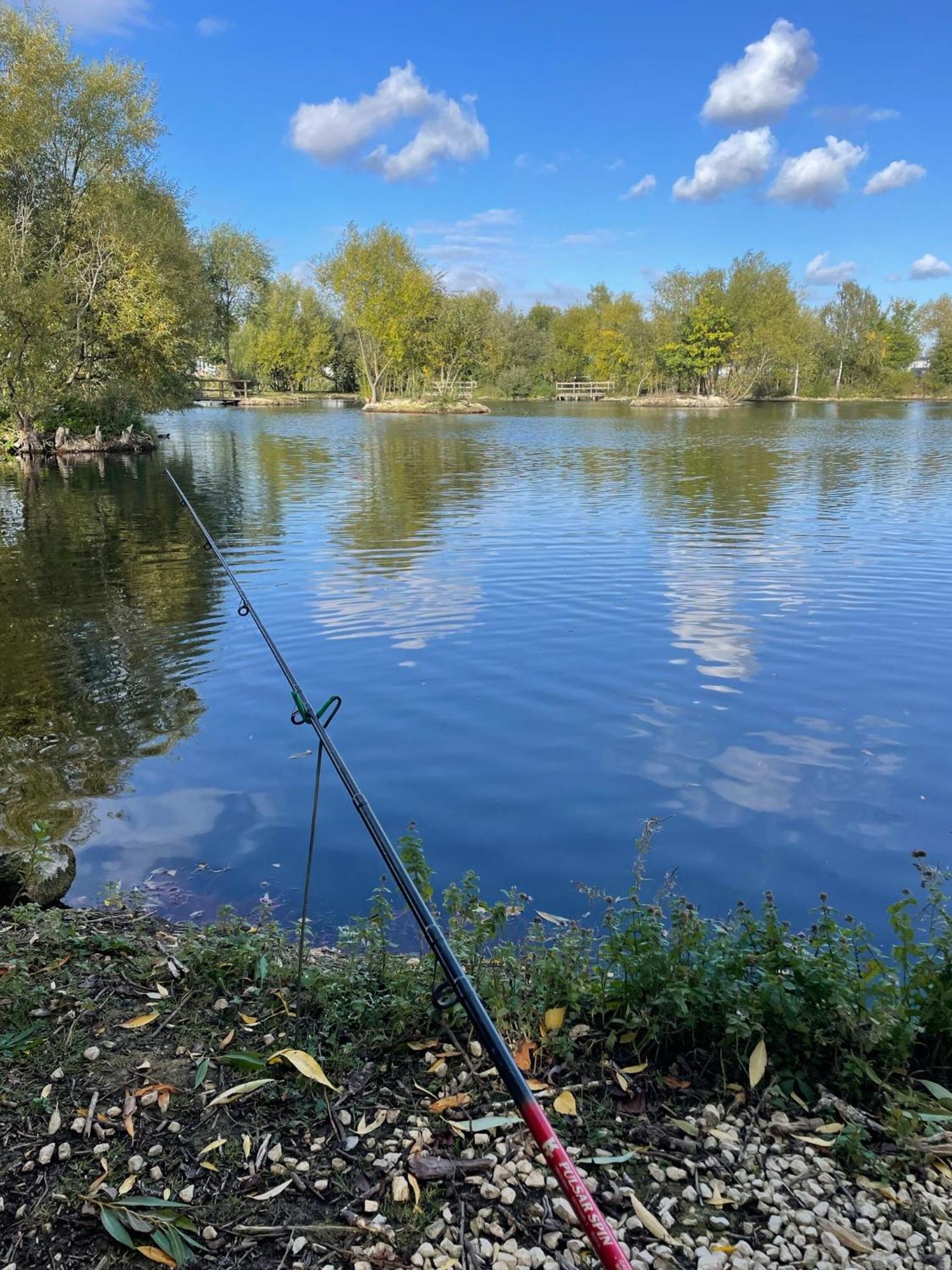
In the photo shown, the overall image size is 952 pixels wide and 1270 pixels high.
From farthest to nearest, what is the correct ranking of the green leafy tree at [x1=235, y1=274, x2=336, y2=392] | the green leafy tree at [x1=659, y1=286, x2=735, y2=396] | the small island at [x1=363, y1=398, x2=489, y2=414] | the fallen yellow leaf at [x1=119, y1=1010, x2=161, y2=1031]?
1. the green leafy tree at [x1=235, y1=274, x2=336, y2=392]
2. the green leafy tree at [x1=659, y1=286, x2=735, y2=396]
3. the small island at [x1=363, y1=398, x2=489, y2=414]
4. the fallen yellow leaf at [x1=119, y1=1010, x2=161, y2=1031]

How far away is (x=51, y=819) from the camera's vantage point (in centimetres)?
650

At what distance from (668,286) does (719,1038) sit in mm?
102944

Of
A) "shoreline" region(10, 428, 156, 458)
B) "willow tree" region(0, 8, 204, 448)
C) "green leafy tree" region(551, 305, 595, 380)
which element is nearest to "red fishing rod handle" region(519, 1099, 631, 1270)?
"willow tree" region(0, 8, 204, 448)

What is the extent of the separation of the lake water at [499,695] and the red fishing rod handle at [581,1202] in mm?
3625

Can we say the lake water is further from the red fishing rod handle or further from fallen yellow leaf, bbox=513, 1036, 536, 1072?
the red fishing rod handle

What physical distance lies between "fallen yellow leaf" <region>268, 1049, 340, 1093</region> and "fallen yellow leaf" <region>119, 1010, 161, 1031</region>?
64cm

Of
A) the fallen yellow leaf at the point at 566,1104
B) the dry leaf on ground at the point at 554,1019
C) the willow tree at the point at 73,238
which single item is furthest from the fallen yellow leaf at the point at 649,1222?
the willow tree at the point at 73,238

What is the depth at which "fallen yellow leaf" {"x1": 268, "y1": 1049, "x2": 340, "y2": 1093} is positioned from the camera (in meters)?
3.29

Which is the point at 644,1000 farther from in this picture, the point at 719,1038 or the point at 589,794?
the point at 589,794

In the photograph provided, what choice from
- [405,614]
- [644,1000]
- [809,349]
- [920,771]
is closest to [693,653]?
[920,771]

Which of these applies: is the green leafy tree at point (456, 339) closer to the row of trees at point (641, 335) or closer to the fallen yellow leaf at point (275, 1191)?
the row of trees at point (641, 335)

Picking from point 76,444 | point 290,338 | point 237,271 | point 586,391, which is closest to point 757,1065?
point 76,444

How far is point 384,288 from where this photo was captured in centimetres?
8131

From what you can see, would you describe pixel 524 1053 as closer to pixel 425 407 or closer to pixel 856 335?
pixel 425 407
